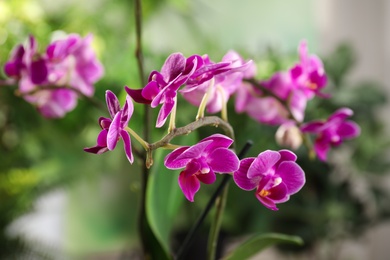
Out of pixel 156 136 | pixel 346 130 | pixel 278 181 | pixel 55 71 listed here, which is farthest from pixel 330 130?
pixel 156 136

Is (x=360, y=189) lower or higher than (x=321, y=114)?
lower

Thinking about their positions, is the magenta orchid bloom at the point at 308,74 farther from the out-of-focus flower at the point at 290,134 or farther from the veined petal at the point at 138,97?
the veined petal at the point at 138,97

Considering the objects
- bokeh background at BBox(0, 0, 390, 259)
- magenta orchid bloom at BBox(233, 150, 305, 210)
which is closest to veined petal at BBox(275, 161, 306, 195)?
magenta orchid bloom at BBox(233, 150, 305, 210)

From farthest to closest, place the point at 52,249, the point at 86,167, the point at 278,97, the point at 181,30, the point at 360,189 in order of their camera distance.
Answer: the point at 181,30 < the point at 360,189 < the point at 86,167 < the point at 52,249 < the point at 278,97

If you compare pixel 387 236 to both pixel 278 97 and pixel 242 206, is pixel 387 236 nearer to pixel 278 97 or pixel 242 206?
pixel 242 206

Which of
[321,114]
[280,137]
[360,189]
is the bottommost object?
[360,189]

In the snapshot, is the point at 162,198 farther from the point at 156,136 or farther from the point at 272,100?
the point at 156,136

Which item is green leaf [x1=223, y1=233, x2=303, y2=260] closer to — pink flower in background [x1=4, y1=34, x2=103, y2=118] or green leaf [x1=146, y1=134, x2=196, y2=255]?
green leaf [x1=146, y1=134, x2=196, y2=255]

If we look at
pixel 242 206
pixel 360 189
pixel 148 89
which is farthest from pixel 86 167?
pixel 148 89
